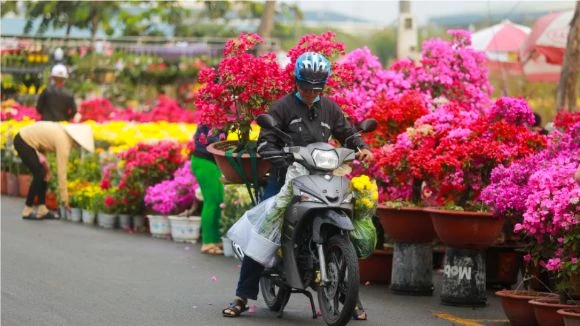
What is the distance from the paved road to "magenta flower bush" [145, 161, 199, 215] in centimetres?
57

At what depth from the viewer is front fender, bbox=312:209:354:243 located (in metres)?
9.13

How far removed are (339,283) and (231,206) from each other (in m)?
5.75

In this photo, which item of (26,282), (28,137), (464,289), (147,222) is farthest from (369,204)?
(28,137)

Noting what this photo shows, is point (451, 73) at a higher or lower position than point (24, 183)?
higher

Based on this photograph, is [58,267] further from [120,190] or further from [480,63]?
[480,63]

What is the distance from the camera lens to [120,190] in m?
17.5

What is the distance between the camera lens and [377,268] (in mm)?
12461

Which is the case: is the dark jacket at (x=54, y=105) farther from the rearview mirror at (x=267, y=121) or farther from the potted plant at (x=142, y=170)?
the rearview mirror at (x=267, y=121)

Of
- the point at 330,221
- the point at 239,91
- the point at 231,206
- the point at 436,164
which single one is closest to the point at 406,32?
the point at 231,206

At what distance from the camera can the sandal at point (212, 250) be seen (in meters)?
15.0

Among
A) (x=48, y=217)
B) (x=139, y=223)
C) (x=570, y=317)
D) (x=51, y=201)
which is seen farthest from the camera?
(x=51, y=201)

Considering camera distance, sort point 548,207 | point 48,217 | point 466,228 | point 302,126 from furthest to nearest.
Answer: point 48,217
point 466,228
point 302,126
point 548,207

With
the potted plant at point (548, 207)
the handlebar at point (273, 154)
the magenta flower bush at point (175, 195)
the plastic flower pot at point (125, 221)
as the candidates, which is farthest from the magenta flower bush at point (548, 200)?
the plastic flower pot at point (125, 221)

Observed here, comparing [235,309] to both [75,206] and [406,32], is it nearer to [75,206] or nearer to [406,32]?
[75,206]
